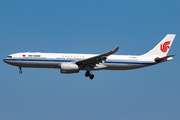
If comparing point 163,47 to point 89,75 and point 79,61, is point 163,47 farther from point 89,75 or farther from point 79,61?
point 79,61

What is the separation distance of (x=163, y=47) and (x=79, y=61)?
1572 cm

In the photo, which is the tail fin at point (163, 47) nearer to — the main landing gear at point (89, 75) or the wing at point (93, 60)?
the wing at point (93, 60)

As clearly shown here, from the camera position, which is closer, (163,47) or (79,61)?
(79,61)

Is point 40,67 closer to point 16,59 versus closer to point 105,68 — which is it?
point 16,59

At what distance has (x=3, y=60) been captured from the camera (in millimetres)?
47406

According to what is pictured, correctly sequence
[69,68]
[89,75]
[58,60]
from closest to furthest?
1. [69,68]
2. [58,60]
3. [89,75]

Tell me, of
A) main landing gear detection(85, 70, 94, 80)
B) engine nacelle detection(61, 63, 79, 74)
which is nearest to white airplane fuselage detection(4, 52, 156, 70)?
main landing gear detection(85, 70, 94, 80)

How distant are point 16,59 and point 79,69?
980 cm

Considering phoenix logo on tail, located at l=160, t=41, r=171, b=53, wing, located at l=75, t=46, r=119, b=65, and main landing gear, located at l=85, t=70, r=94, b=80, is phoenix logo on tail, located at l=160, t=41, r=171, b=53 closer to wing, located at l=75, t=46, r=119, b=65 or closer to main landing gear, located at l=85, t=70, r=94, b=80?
wing, located at l=75, t=46, r=119, b=65

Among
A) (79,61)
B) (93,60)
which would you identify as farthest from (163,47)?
(79,61)

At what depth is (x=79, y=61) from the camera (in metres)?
45.4

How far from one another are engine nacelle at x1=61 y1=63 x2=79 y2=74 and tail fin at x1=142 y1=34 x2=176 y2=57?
Answer: 1318 cm

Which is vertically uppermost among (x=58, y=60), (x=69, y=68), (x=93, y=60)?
(x=58, y=60)

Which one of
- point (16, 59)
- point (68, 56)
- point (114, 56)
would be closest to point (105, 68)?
point (114, 56)
